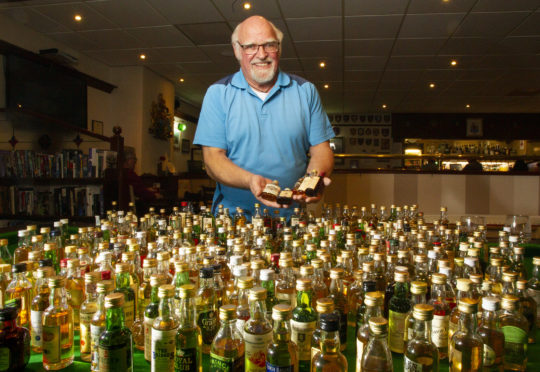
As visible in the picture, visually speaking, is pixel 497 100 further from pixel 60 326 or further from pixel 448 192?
pixel 60 326

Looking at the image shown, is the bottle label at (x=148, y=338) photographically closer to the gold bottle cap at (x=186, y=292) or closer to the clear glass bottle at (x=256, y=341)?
the gold bottle cap at (x=186, y=292)

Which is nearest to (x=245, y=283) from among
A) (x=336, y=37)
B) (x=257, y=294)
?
(x=257, y=294)

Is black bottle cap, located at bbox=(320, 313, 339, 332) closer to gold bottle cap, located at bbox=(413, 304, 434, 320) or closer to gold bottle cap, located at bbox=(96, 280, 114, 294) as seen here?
gold bottle cap, located at bbox=(413, 304, 434, 320)

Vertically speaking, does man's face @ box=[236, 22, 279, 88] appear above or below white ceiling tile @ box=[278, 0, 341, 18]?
below

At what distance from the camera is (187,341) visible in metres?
0.83

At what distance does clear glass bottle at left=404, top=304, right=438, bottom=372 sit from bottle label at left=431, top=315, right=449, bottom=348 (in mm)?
140

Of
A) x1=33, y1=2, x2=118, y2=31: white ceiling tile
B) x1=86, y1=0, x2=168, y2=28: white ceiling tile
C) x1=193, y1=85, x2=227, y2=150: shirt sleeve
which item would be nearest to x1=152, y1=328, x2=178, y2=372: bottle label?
x1=193, y1=85, x2=227, y2=150: shirt sleeve

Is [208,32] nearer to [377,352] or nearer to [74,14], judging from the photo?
[74,14]

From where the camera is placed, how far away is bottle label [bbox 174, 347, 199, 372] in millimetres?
826

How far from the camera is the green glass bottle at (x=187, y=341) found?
2.71ft

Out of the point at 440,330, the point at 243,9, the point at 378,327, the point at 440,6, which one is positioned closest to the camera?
the point at 378,327

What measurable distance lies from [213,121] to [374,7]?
122 inches

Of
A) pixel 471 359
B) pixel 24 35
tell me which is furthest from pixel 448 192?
pixel 24 35

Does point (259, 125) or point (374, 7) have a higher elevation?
point (374, 7)
